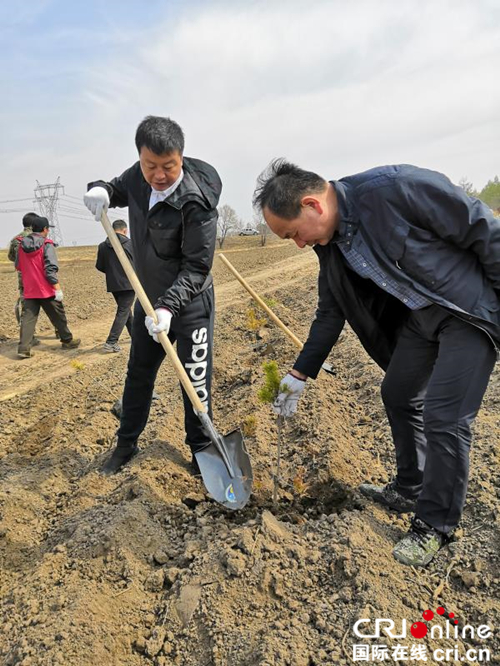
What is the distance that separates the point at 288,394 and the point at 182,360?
0.77m

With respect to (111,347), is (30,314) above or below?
above

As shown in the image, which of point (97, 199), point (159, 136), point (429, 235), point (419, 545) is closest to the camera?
point (429, 235)

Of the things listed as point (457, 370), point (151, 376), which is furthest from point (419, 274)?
point (151, 376)

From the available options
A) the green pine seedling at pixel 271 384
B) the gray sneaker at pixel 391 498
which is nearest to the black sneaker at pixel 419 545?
the gray sneaker at pixel 391 498

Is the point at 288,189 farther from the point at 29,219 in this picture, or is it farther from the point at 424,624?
the point at 29,219

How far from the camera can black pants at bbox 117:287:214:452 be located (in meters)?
3.14

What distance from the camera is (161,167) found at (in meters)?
2.74

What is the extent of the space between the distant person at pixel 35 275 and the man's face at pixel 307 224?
566 centimetres

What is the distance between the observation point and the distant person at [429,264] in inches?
84.6

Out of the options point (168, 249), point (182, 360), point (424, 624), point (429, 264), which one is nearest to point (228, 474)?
point (182, 360)

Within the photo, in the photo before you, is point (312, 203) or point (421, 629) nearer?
point (421, 629)

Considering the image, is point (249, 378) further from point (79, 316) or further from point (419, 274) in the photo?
point (79, 316)

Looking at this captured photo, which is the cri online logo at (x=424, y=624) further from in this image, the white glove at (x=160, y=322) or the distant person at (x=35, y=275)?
the distant person at (x=35, y=275)

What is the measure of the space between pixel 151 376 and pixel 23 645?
5.48 feet
